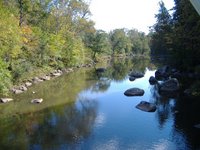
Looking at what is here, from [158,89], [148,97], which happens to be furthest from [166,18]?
[148,97]

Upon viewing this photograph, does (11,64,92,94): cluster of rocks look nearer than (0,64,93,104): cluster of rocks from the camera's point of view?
No

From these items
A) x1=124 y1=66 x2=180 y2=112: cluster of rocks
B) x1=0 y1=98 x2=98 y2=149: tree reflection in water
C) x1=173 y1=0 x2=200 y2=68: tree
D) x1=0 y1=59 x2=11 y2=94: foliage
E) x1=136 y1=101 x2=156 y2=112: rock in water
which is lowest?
x1=0 y1=98 x2=98 y2=149: tree reflection in water

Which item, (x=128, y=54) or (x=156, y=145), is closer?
(x=156, y=145)

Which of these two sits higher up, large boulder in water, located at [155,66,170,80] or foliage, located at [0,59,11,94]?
foliage, located at [0,59,11,94]

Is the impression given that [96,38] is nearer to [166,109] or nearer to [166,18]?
[166,18]

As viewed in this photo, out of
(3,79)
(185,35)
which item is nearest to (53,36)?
(3,79)

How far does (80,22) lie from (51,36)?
10395 mm

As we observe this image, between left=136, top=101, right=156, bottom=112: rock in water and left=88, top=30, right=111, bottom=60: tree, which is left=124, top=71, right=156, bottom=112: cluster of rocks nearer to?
left=136, top=101, right=156, bottom=112: rock in water

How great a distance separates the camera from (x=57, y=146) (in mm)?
14430

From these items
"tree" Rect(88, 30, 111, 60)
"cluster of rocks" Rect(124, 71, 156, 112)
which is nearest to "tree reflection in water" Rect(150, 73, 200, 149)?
"cluster of rocks" Rect(124, 71, 156, 112)

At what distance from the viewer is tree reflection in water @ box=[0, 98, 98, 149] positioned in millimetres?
14953

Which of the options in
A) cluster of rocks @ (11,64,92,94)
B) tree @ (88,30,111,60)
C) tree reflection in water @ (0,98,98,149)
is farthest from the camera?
tree @ (88,30,111,60)

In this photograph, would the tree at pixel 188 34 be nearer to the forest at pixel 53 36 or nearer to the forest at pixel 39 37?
the forest at pixel 53 36

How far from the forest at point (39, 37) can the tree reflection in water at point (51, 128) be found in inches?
269
